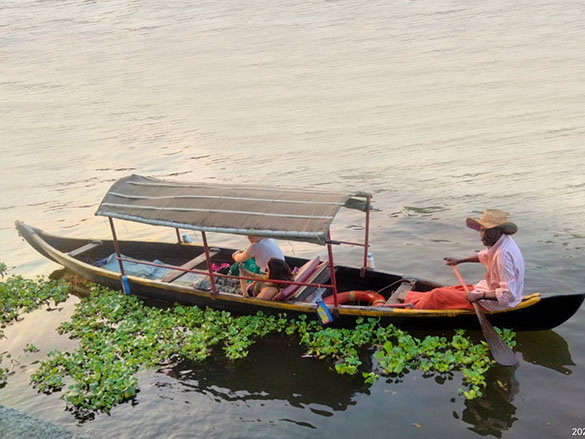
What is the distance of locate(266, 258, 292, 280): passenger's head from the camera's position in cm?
873

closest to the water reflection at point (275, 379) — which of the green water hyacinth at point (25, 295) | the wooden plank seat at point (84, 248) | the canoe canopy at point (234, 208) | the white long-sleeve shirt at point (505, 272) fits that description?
the canoe canopy at point (234, 208)

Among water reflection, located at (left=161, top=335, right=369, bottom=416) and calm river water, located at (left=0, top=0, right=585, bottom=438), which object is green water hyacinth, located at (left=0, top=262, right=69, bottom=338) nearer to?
calm river water, located at (left=0, top=0, right=585, bottom=438)

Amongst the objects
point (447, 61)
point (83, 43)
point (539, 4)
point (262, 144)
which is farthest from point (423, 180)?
point (83, 43)

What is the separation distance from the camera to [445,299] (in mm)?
8039

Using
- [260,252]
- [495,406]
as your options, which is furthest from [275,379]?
[495,406]

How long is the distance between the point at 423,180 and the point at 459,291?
8621 mm

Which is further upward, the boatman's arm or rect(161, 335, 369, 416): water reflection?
the boatman's arm

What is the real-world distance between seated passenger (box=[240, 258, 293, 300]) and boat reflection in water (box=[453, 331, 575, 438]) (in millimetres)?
3184

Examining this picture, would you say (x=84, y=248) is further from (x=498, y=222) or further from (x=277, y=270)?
(x=498, y=222)

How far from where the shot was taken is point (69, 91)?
1296 inches

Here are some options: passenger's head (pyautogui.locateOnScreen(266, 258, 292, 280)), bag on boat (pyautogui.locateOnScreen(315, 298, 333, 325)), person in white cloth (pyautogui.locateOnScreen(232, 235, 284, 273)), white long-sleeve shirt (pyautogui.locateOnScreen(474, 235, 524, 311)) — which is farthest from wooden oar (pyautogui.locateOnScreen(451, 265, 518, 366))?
person in white cloth (pyautogui.locateOnScreen(232, 235, 284, 273))

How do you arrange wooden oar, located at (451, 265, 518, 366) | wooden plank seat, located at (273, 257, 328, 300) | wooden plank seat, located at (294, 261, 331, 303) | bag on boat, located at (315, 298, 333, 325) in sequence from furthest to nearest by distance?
wooden plank seat, located at (294, 261, 331, 303), wooden plank seat, located at (273, 257, 328, 300), bag on boat, located at (315, 298, 333, 325), wooden oar, located at (451, 265, 518, 366)

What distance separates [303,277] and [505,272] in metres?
3.16

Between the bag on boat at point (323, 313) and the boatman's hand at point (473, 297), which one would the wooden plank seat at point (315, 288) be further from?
the boatman's hand at point (473, 297)
